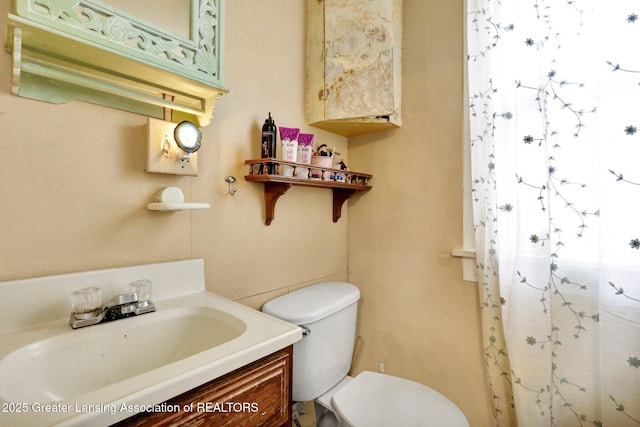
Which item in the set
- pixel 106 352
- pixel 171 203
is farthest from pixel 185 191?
pixel 106 352

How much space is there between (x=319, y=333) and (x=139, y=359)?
1.93 feet

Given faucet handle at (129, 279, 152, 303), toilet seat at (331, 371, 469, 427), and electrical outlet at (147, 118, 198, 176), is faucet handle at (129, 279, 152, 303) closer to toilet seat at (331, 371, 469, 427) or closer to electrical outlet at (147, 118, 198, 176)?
electrical outlet at (147, 118, 198, 176)

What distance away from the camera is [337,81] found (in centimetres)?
130

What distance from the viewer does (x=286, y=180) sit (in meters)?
1.13

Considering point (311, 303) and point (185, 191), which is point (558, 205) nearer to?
point (311, 303)

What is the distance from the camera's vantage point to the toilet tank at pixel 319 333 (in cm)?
107

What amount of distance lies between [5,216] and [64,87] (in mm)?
366

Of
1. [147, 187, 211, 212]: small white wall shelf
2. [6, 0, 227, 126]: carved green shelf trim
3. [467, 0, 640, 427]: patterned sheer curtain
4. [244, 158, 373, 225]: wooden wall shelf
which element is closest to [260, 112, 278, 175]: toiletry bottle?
[244, 158, 373, 225]: wooden wall shelf

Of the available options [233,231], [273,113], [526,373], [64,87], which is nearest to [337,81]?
Answer: [273,113]

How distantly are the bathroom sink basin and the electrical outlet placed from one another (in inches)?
17.2

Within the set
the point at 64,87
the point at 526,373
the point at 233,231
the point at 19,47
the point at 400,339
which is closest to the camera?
the point at 19,47

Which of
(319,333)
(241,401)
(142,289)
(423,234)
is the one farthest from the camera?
(423,234)

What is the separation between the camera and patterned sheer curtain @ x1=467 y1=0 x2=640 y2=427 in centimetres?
86

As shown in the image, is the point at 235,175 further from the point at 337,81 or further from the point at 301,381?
the point at 301,381
